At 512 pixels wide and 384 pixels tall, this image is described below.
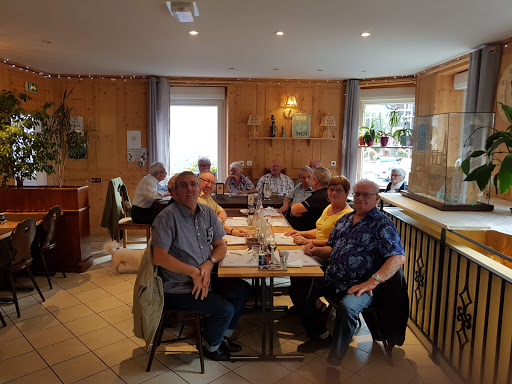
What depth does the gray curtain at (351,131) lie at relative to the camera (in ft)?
23.0

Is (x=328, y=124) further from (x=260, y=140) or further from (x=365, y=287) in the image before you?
(x=365, y=287)

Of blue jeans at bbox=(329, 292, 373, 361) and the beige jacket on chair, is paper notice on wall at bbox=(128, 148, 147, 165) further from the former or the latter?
blue jeans at bbox=(329, 292, 373, 361)

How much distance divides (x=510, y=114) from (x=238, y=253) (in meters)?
2.12

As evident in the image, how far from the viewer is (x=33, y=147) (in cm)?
457

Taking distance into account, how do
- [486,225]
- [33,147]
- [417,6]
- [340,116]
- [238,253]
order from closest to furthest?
[486,225]
[238,253]
[417,6]
[33,147]
[340,116]

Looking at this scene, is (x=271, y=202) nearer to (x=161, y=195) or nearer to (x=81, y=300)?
(x=161, y=195)

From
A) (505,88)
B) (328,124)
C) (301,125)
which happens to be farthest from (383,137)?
(505,88)

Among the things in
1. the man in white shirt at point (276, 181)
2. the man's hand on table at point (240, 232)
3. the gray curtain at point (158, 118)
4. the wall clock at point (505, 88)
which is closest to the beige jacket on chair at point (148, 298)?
the man's hand on table at point (240, 232)

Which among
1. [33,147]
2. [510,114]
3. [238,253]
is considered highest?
[510,114]

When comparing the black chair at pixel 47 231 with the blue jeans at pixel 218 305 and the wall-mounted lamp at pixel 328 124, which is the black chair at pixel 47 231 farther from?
the wall-mounted lamp at pixel 328 124

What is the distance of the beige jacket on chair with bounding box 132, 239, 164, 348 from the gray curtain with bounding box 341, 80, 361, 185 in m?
5.06

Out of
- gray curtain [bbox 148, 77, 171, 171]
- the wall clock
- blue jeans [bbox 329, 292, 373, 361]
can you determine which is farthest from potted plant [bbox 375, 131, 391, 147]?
blue jeans [bbox 329, 292, 373, 361]

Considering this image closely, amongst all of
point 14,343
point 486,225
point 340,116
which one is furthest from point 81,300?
point 340,116

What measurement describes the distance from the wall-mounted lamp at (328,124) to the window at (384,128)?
58 centimetres
